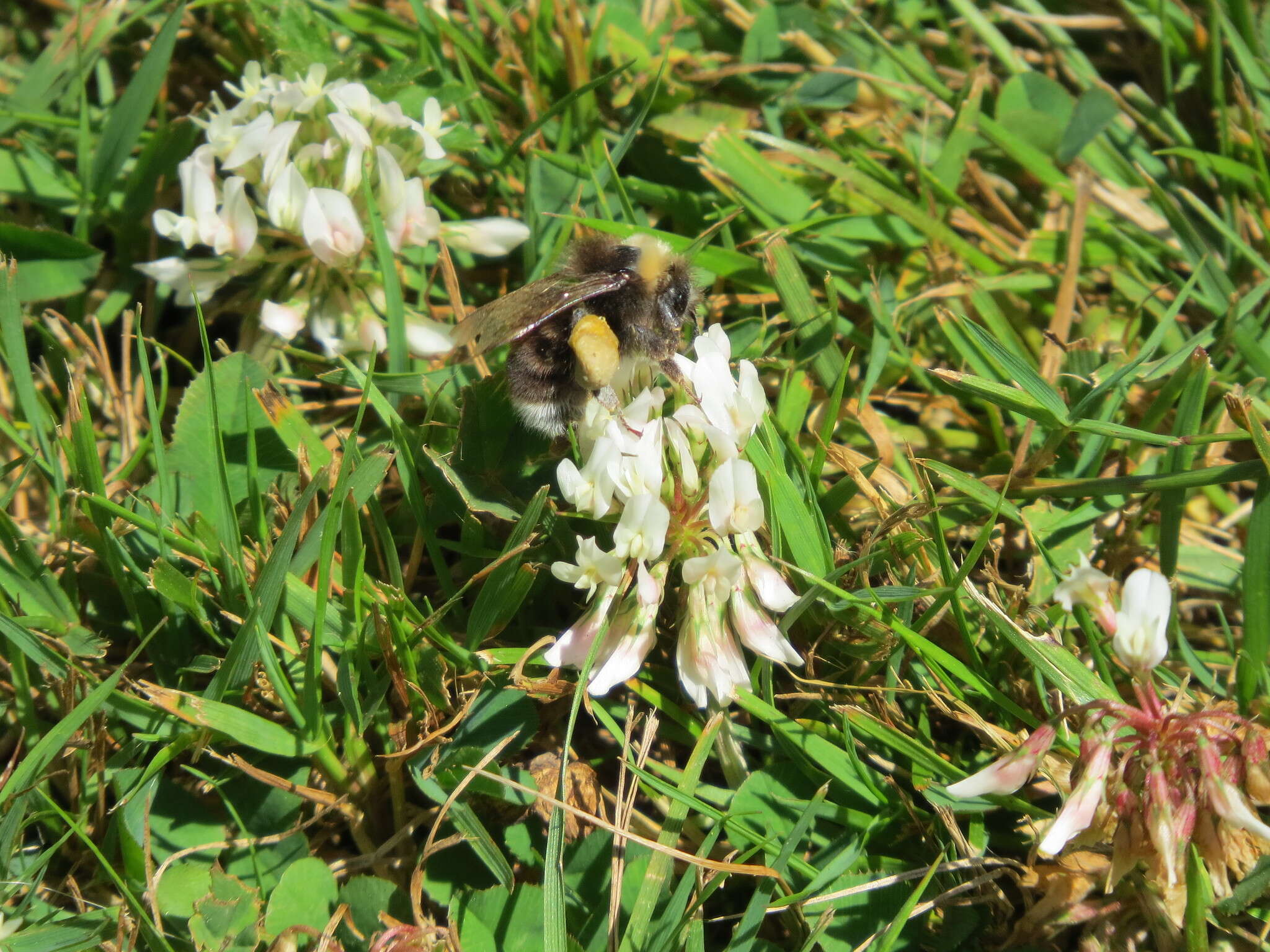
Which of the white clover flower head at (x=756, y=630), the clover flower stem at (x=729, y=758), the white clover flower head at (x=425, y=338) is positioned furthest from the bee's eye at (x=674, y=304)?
the clover flower stem at (x=729, y=758)

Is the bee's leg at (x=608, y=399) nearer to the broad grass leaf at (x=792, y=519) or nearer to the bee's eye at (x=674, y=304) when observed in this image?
the bee's eye at (x=674, y=304)

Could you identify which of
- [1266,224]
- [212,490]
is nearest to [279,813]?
[212,490]

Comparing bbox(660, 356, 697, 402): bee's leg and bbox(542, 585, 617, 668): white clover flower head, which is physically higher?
bbox(660, 356, 697, 402): bee's leg

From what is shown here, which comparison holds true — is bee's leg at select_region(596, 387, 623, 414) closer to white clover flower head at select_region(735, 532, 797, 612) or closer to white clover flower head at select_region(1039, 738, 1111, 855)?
white clover flower head at select_region(735, 532, 797, 612)

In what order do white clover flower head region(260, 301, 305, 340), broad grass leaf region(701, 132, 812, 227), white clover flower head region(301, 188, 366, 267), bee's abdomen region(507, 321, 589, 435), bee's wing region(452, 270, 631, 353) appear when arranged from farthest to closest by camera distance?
1. broad grass leaf region(701, 132, 812, 227)
2. white clover flower head region(260, 301, 305, 340)
3. white clover flower head region(301, 188, 366, 267)
4. bee's abdomen region(507, 321, 589, 435)
5. bee's wing region(452, 270, 631, 353)

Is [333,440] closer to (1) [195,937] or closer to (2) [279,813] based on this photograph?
(2) [279,813]

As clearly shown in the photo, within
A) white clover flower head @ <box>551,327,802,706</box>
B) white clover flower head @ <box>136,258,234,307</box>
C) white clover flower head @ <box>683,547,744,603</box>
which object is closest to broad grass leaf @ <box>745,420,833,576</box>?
white clover flower head @ <box>551,327,802,706</box>

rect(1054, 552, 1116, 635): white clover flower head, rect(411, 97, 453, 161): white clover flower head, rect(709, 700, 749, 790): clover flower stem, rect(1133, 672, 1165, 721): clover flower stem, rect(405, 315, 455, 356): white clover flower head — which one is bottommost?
rect(709, 700, 749, 790): clover flower stem
